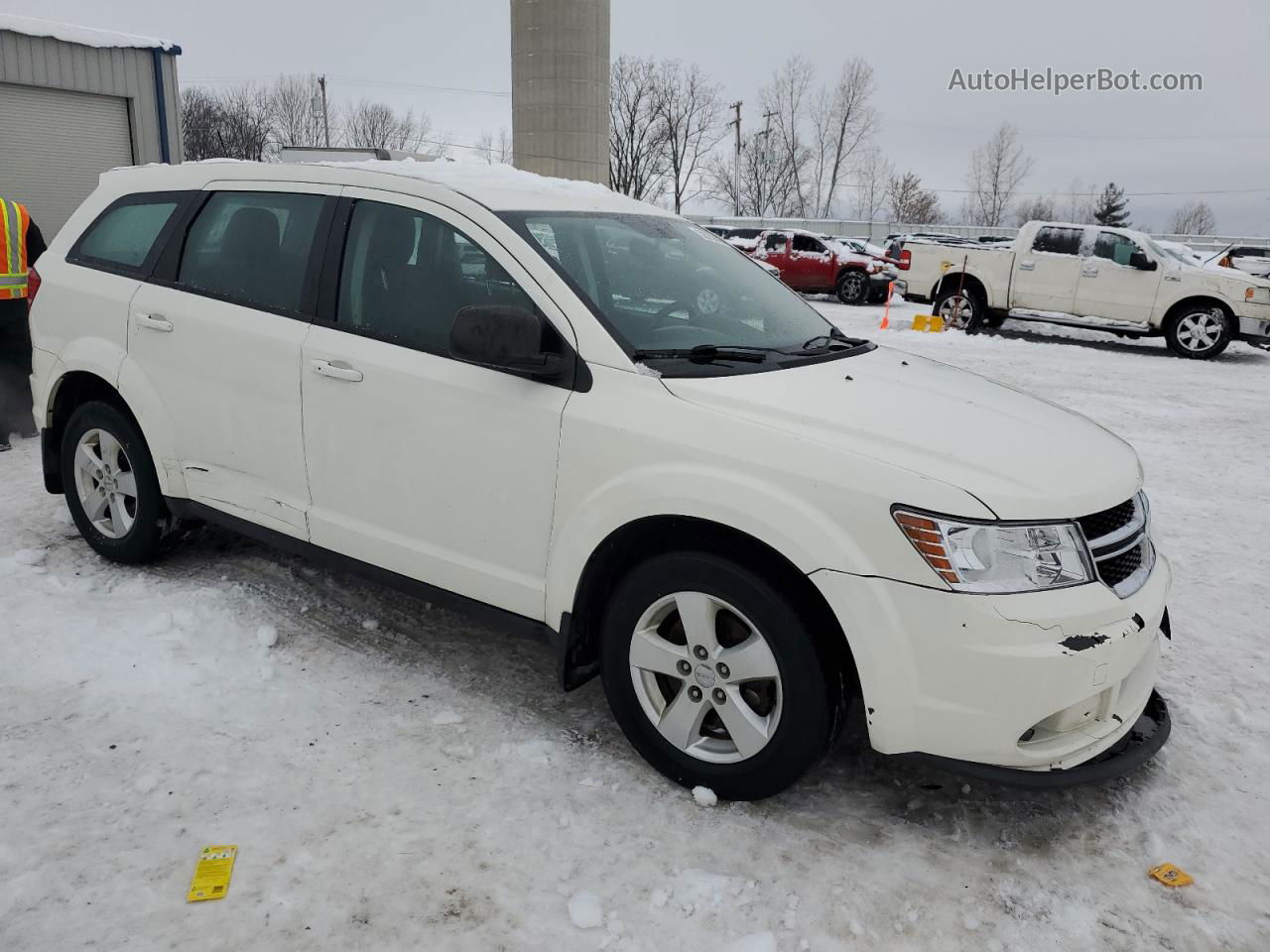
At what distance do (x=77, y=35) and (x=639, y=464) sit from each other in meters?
13.7

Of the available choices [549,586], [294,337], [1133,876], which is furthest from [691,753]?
[294,337]

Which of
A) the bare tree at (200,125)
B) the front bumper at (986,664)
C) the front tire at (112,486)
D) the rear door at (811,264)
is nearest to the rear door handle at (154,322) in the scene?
the front tire at (112,486)

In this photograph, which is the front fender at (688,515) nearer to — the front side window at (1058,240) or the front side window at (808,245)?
the front side window at (1058,240)

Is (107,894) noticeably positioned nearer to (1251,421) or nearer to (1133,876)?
(1133,876)

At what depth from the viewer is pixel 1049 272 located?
14.6 m

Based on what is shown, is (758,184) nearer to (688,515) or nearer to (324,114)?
(324,114)

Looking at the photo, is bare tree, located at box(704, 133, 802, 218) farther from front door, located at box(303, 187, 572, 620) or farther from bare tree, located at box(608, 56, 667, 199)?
front door, located at box(303, 187, 572, 620)

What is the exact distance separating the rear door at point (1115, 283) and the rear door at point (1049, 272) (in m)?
0.17

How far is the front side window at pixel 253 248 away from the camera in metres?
3.71

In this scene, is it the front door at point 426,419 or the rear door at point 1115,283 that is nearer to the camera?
the front door at point 426,419

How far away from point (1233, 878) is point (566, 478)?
7.21 ft

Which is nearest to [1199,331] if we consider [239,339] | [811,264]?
[811,264]

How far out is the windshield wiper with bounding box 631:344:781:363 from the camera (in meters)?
→ 3.04

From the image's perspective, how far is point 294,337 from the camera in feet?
11.8
